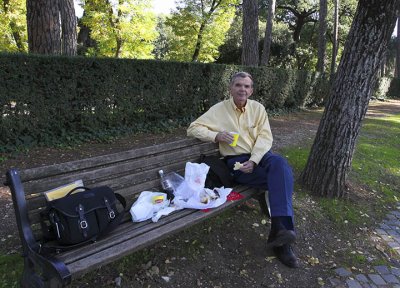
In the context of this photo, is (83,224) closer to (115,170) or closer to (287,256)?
(115,170)

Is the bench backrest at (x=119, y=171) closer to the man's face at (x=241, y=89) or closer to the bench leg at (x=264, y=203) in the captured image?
the man's face at (x=241, y=89)

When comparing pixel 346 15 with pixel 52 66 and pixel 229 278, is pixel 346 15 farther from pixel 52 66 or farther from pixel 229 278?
pixel 229 278

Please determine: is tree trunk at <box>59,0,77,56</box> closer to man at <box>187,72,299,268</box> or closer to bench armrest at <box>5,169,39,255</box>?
man at <box>187,72,299,268</box>

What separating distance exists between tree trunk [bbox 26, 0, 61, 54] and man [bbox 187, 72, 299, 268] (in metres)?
5.22

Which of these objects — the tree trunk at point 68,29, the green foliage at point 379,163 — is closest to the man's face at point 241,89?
the green foliage at point 379,163

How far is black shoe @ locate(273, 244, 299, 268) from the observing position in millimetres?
3270

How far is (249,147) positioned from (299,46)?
29.0 metres

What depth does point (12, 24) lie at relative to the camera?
15.7 meters

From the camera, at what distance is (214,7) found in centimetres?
2244

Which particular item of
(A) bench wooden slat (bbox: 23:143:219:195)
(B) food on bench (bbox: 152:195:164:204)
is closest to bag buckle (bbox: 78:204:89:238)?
(A) bench wooden slat (bbox: 23:143:219:195)

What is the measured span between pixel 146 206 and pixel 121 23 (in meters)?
15.4

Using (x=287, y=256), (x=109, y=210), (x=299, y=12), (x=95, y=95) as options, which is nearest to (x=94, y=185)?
(x=109, y=210)

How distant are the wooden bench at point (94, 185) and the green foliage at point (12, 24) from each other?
1426 cm

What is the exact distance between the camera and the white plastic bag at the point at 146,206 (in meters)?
2.84
